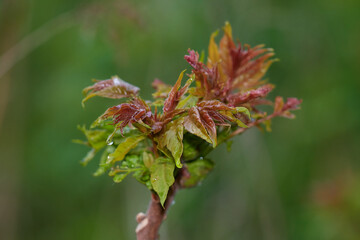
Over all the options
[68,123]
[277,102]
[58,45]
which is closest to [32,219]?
[68,123]

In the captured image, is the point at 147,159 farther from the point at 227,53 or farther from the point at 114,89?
the point at 227,53

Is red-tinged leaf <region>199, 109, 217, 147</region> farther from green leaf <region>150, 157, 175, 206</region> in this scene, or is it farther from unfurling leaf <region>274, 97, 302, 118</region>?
unfurling leaf <region>274, 97, 302, 118</region>

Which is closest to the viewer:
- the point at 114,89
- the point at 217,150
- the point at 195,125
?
the point at 195,125

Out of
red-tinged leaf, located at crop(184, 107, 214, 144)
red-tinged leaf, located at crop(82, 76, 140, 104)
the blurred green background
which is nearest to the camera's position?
red-tinged leaf, located at crop(184, 107, 214, 144)

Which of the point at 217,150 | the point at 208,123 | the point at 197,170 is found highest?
the point at 208,123

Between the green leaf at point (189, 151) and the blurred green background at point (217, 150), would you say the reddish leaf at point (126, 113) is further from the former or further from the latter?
the blurred green background at point (217, 150)

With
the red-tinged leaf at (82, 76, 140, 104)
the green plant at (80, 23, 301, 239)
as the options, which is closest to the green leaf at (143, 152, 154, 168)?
the green plant at (80, 23, 301, 239)

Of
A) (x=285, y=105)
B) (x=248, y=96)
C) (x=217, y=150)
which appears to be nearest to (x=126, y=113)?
(x=248, y=96)
